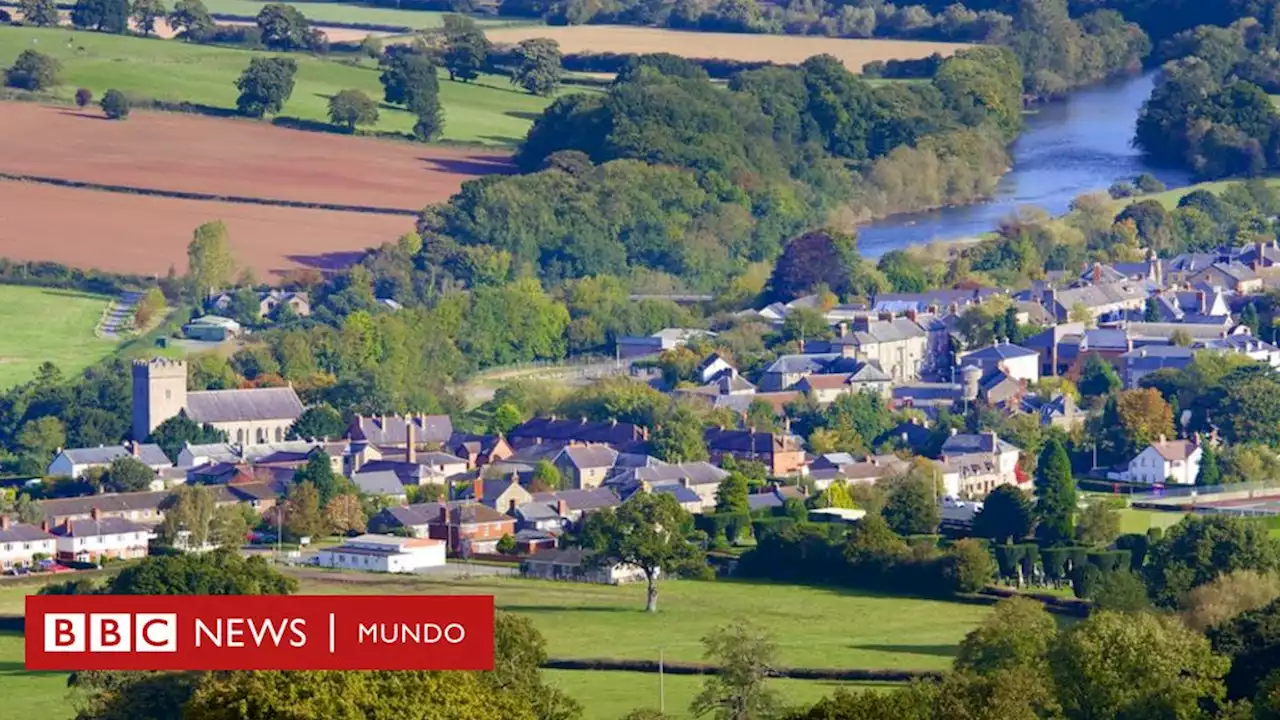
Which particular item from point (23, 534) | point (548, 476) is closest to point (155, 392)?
point (548, 476)

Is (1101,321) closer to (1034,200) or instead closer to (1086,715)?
(1034,200)

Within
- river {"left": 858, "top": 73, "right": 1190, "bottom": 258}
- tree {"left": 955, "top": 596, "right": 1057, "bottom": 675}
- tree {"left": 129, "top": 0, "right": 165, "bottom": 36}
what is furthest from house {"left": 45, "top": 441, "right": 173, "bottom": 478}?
tree {"left": 129, "top": 0, "right": 165, "bottom": 36}

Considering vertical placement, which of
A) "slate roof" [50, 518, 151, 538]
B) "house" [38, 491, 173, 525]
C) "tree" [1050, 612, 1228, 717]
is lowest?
"house" [38, 491, 173, 525]

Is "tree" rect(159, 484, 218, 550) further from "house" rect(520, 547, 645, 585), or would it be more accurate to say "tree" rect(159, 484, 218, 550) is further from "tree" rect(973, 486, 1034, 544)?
"tree" rect(973, 486, 1034, 544)

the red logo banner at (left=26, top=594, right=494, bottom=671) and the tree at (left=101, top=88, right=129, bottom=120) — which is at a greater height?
the red logo banner at (left=26, top=594, right=494, bottom=671)

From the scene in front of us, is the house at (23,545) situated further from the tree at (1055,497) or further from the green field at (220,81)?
the green field at (220,81)

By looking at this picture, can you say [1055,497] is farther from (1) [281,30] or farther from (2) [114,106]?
(1) [281,30]

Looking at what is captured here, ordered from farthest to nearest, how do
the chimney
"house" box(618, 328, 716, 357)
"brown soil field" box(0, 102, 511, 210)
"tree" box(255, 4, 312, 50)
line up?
"tree" box(255, 4, 312, 50)
"brown soil field" box(0, 102, 511, 210)
"house" box(618, 328, 716, 357)
the chimney
